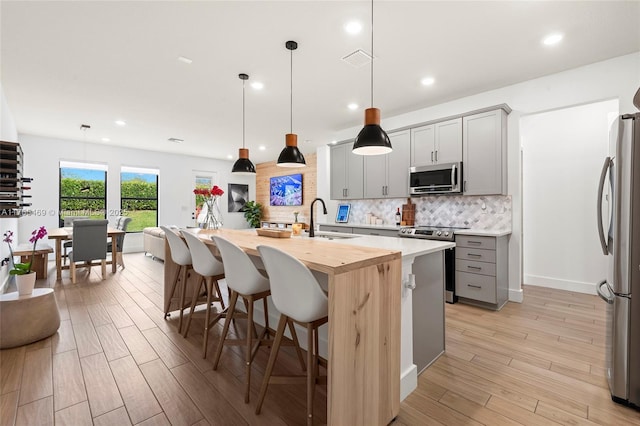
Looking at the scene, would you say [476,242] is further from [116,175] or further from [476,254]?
[116,175]

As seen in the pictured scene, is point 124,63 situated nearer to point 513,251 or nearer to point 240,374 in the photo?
point 240,374

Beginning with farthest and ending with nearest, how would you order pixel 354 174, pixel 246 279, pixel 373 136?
pixel 354 174 → pixel 373 136 → pixel 246 279

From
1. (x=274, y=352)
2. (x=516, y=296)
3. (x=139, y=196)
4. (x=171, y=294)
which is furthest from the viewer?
(x=139, y=196)

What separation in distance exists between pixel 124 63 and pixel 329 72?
2137 mm

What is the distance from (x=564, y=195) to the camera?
13.3 feet

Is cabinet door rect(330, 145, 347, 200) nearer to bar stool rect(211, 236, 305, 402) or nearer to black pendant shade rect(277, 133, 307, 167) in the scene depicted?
black pendant shade rect(277, 133, 307, 167)

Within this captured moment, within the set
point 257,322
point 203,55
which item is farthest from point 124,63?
point 257,322

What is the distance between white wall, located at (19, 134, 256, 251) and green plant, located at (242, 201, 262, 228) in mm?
298

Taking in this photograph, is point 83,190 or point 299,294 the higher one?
point 83,190

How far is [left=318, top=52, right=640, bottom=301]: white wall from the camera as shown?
9.66 ft

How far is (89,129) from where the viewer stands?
18.2 feet

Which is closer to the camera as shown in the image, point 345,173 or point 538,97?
point 538,97

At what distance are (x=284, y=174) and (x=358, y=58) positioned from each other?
5.65 meters

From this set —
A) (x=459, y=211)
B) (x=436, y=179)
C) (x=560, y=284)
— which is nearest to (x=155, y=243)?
(x=436, y=179)
